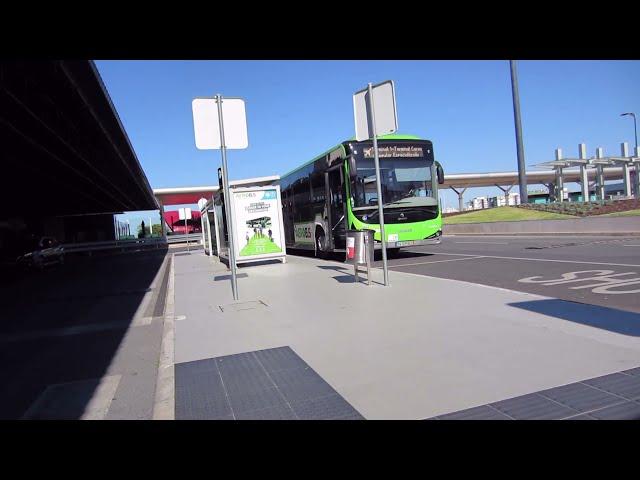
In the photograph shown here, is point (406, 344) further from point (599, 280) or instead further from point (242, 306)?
point (599, 280)

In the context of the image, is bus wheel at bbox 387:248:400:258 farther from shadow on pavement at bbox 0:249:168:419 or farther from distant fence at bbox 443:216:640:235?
distant fence at bbox 443:216:640:235

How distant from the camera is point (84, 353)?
20.0 ft

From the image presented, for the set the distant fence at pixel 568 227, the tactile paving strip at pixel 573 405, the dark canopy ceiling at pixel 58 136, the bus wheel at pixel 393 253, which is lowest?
the tactile paving strip at pixel 573 405

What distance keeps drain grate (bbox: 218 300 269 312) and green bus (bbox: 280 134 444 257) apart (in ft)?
19.1

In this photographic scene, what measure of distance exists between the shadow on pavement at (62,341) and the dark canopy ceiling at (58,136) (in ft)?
17.6

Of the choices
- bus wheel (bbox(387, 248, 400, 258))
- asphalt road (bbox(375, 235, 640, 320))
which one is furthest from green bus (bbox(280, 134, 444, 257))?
bus wheel (bbox(387, 248, 400, 258))

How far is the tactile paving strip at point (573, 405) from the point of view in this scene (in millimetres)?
3234

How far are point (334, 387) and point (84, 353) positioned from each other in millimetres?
3829

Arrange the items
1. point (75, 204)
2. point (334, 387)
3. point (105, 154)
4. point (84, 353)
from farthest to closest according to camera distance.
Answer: point (75, 204)
point (105, 154)
point (84, 353)
point (334, 387)

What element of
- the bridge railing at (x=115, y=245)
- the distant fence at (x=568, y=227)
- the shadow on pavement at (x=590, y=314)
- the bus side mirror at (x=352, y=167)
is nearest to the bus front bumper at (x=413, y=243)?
the bus side mirror at (x=352, y=167)

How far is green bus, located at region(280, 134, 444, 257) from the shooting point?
14.0 metres

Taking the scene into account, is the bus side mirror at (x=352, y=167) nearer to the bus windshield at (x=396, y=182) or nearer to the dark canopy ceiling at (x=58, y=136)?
the bus windshield at (x=396, y=182)
